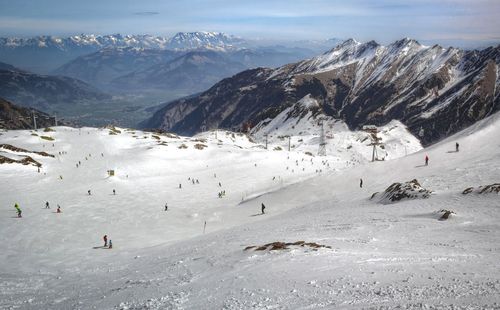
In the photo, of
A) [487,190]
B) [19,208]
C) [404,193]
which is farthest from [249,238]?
[19,208]

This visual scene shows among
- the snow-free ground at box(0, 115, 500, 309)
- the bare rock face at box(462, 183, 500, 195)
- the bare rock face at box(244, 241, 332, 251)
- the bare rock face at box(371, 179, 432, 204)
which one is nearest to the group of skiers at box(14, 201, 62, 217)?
the snow-free ground at box(0, 115, 500, 309)

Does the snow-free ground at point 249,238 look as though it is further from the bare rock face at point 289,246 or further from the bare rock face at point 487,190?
the bare rock face at point 487,190

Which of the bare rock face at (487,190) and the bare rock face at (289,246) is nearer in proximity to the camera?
the bare rock face at (289,246)

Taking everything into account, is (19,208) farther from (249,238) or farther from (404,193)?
(404,193)

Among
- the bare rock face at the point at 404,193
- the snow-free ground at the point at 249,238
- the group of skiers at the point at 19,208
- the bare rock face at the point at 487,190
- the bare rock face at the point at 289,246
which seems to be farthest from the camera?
the group of skiers at the point at 19,208

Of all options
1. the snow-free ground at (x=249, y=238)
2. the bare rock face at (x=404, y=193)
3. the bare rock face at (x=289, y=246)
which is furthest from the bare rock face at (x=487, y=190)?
the bare rock face at (x=289, y=246)

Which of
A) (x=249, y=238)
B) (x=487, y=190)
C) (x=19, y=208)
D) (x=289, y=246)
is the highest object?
(x=487, y=190)

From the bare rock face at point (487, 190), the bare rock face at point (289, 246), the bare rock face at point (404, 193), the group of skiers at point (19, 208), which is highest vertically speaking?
the bare rock face at point (487, 190)
